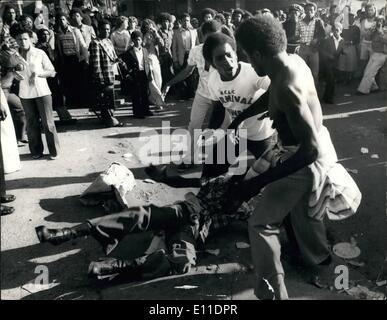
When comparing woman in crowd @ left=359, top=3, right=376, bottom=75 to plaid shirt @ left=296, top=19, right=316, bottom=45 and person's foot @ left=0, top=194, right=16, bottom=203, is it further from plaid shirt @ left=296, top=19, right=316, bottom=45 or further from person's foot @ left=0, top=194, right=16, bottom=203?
person's foot @ left=0, top=194, right=16, bottom=203

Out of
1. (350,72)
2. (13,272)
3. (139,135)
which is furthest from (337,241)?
(350,72)

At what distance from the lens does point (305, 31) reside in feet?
29.9

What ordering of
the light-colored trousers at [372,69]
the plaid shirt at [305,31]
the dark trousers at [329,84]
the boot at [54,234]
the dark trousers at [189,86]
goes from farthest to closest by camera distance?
the dark trousers at [189,86] → the light-colored trousers at [372,69] → the plaid shirt at [305,31] → the dark trousers at [329,84] → the boot at [54,234]

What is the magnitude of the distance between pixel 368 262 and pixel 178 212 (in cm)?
173

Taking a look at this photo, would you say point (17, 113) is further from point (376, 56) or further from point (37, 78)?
point (376, 56)

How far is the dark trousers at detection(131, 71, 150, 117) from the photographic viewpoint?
807cm

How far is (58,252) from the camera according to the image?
388 centimetres

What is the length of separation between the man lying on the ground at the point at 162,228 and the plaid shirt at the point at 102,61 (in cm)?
418

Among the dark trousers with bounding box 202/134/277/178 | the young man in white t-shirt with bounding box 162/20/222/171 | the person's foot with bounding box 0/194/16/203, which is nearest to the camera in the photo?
the dark trousers with bounding box 202/134/277/178

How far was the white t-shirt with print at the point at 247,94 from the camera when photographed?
413 centimetres

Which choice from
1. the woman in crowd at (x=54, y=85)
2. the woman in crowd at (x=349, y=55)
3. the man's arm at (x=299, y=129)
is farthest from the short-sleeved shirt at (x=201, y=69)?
the woman in crowd at (x=349, y=55)

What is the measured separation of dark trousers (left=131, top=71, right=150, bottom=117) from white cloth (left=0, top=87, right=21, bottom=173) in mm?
2933

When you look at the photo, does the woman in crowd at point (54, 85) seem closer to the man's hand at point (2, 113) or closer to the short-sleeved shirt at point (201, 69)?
the man's hand at point (2, 113)

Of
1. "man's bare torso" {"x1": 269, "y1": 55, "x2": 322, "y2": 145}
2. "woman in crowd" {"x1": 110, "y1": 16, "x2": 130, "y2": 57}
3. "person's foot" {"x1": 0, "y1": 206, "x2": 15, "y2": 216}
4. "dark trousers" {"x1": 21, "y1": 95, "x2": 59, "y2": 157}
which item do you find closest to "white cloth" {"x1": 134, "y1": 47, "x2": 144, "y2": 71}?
"woman in crowd" {"x1": 110, "y1": 16, "x2": 130, "y2": 57}
